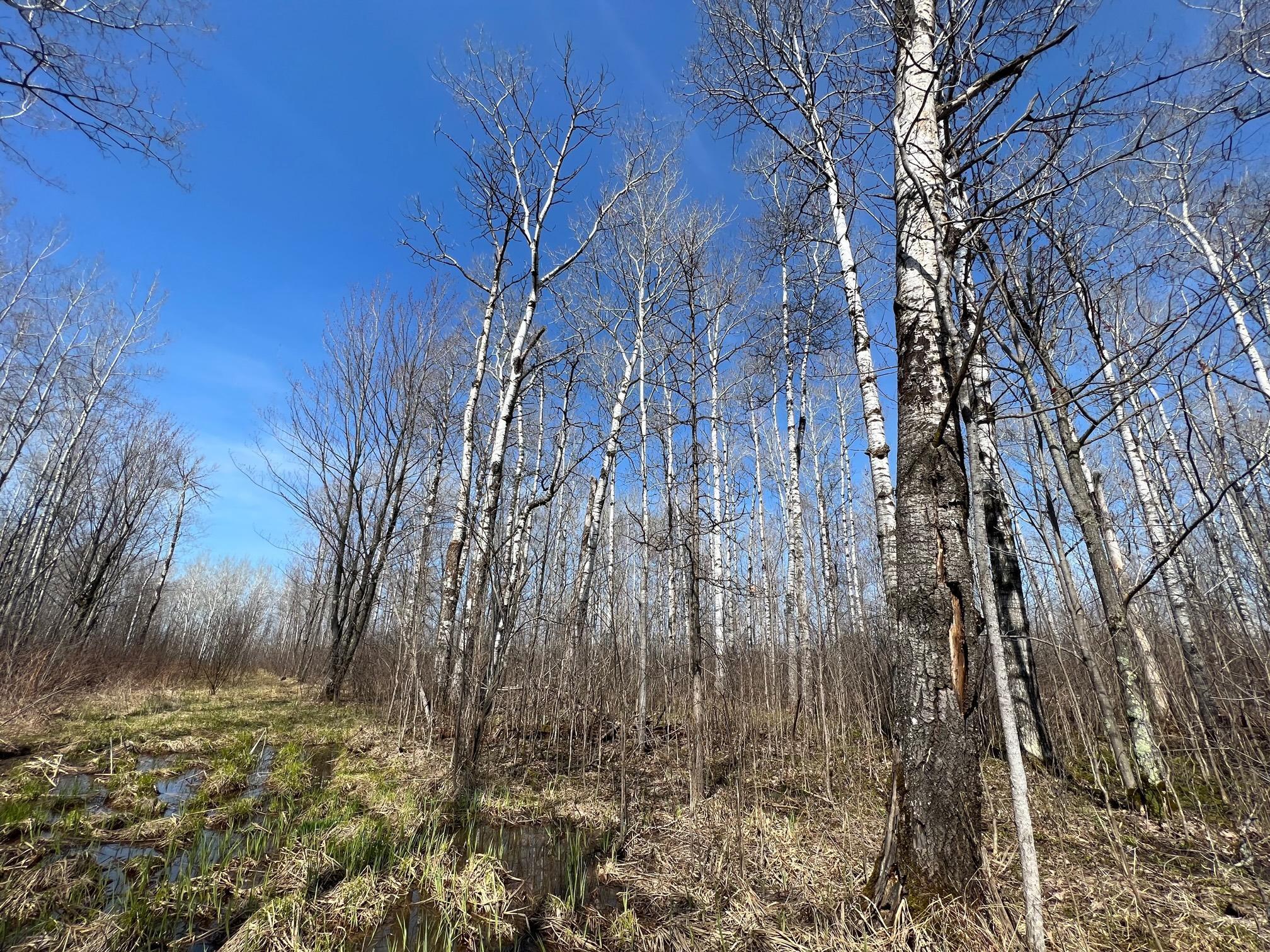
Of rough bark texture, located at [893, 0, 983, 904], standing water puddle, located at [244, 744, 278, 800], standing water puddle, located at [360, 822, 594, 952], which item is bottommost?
standing water puddle, located at [360, 822, 594, 952]

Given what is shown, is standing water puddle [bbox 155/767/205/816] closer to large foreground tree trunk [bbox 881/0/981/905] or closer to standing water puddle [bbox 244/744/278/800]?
standing water puddle [bbox 244/744/278/800]

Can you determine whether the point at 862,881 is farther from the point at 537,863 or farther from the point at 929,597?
the point at 537,863

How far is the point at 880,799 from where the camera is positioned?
4.02 meters

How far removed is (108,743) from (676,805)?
6577 mm

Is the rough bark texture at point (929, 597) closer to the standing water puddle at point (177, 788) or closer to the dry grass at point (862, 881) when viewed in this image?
the dry grass at point (862, 881)

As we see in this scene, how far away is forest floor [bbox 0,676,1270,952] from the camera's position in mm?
2295

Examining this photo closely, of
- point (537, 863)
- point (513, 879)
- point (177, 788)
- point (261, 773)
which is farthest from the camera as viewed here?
point (261, 773)

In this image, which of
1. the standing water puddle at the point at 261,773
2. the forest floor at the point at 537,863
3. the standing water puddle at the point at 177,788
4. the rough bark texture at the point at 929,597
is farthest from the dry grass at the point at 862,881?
the standing water puddle at the point at 177,788

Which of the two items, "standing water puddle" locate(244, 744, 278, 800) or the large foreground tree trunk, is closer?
the large foreground tree trunk

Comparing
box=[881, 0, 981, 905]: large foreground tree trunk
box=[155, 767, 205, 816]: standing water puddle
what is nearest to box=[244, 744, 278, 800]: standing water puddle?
box=[155, 767, 205, 816]: standing water puddle

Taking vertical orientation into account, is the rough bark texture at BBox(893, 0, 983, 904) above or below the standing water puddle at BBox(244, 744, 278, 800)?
above

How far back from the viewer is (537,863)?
369 centimetres

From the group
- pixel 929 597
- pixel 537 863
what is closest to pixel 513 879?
pixel 537 863

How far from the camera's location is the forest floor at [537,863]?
2.29 meters
